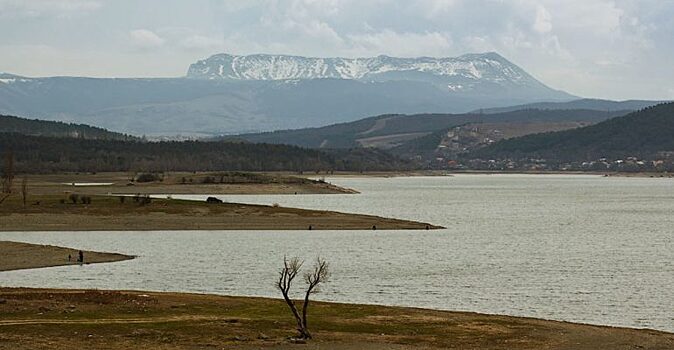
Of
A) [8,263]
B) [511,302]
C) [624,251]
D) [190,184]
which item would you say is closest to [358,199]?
[190,184]

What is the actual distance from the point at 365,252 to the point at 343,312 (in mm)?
35956

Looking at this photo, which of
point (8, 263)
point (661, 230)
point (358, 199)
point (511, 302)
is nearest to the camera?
point (511, 302)

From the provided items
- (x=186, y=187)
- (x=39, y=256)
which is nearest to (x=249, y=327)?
(x=39, y=256)

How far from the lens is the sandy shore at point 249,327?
1441 inches

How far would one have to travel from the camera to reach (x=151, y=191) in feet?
541

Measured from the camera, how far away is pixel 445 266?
2840 inches

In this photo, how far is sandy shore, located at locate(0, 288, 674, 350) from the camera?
36.6 m

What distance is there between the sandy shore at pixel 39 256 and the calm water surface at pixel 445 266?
71.5 inches

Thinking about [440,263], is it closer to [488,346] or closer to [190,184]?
[488,346]

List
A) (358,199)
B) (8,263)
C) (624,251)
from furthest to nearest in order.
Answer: (358,199), (624,251), (8,263)

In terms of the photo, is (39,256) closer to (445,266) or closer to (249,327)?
(445,266)

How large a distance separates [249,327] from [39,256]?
1353 inches

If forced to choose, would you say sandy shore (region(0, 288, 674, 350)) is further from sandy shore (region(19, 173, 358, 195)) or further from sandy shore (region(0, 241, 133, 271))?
sandy shore (region(19, 173, 358, 195))

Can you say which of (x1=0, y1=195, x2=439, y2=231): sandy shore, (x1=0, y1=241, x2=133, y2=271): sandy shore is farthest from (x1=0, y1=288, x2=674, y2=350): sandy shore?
(x1=0, y1=195, x2=439, y2=231): sandy shore
